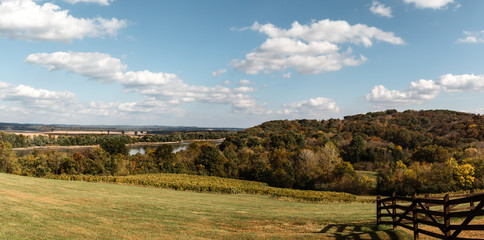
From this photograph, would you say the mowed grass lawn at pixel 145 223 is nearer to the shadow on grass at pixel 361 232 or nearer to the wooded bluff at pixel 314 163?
the shadow on grass at pixel 361 232

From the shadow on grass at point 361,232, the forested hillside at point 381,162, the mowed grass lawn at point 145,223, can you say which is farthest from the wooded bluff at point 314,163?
the mowed grass lawn at point 145,223

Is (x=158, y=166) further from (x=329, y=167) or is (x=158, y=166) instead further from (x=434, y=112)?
(x=434, y=112)

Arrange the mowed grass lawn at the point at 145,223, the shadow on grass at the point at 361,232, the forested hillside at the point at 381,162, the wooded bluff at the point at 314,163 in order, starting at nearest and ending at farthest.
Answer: the mowed grass lawn at the point at 145,223 → the shadow on grass at the point at 361,232 → the forested hillside at the point at 381,162 → the wooded bluff at the point at 314,163

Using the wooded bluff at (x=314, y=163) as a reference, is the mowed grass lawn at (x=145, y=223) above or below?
above

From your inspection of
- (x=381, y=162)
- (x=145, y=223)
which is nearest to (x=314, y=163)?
(x=381, y=162)

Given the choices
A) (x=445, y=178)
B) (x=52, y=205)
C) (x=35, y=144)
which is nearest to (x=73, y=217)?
(x=52, y=205)

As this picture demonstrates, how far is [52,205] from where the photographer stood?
14430mm

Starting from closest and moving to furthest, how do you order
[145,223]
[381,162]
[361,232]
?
1. [361,232]
2. [145,223]
3. [381,162]

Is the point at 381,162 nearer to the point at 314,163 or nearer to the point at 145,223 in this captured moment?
the point at 314,163

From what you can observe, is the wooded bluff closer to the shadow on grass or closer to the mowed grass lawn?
the shadow on grass

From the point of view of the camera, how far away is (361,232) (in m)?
12.6

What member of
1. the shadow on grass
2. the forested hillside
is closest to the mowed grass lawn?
the shadow on grass

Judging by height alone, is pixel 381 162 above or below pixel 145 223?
below

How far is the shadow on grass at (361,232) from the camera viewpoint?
11.9 metres
